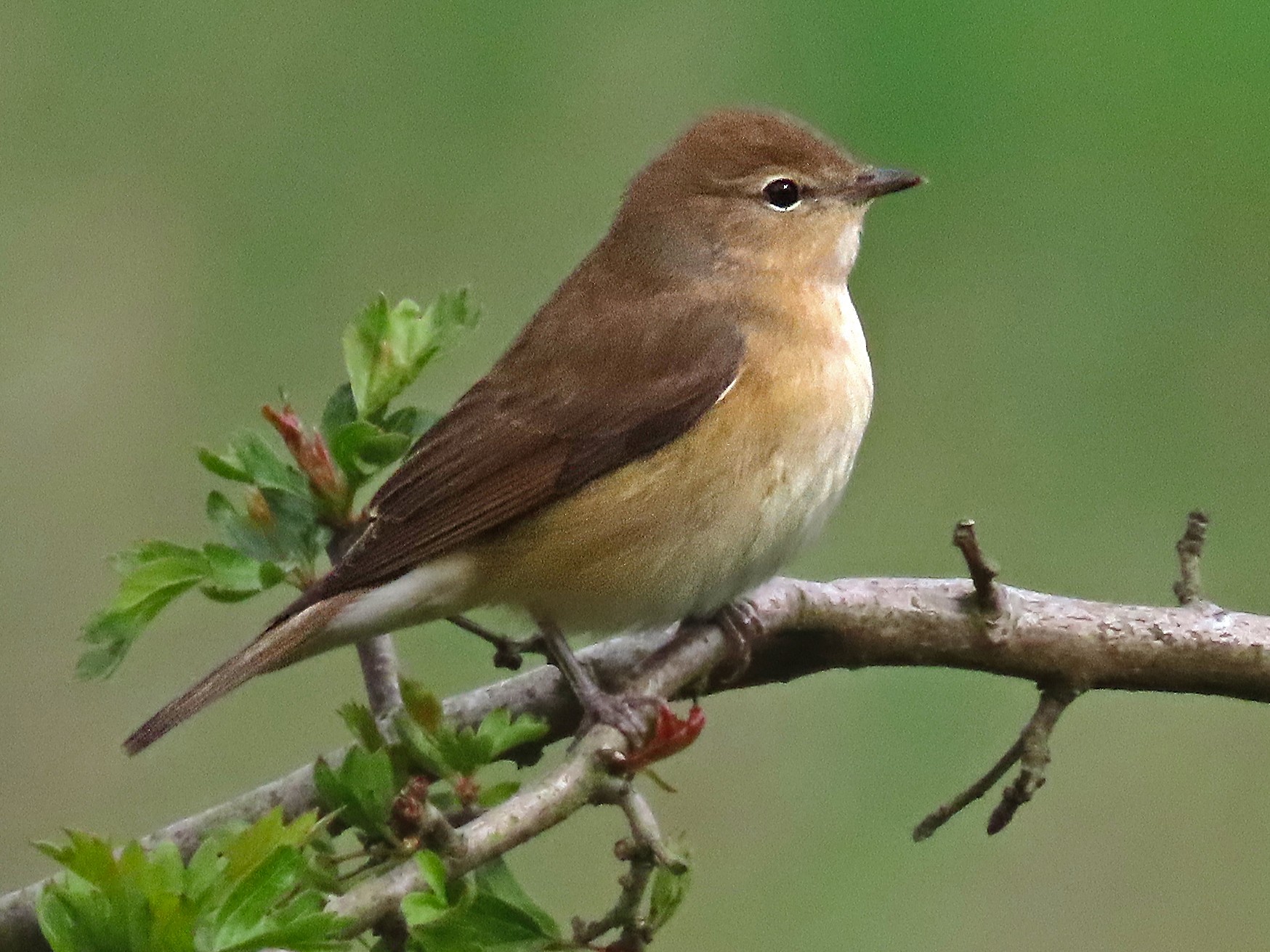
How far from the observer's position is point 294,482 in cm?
296

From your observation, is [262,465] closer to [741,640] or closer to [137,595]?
[137,595]

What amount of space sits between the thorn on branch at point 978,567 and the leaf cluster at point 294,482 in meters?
0.78

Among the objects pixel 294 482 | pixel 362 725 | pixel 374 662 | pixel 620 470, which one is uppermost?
pixel 294 482

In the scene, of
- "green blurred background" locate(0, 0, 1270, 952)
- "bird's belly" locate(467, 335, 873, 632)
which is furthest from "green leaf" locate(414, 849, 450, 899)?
"green blurred background" locate(0, 0, 1270, 952)

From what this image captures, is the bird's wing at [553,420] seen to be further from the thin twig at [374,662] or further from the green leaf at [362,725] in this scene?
the green leaf at [362,725]

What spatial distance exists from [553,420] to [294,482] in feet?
2.49

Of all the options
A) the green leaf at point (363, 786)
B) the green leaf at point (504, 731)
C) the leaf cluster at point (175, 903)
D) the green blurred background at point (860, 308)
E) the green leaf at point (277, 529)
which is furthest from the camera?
the green blurred background at point (860, 308)

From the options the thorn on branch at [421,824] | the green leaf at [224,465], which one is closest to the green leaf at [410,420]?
the green leaf at [224,465]

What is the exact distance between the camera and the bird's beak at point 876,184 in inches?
155

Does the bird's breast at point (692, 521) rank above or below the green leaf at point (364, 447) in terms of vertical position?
below

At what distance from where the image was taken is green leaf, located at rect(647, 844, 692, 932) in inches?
97.9

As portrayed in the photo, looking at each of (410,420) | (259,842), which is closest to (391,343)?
(410,420)

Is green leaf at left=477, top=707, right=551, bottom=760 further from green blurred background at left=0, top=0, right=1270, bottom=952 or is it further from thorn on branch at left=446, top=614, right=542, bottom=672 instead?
green blurred background at left=0, top=0, right=1270, bottom=952

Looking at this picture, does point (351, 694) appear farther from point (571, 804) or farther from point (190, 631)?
point (571, 804)
